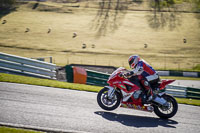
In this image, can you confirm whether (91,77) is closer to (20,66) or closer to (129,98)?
(20,66)

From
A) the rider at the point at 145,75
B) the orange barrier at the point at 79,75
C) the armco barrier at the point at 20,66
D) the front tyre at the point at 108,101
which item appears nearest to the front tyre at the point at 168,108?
the rider at the point at 145,75

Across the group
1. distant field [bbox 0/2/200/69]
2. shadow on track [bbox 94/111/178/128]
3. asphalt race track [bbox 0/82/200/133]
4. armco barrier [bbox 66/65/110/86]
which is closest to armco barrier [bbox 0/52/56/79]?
armco barrier [bbox 66/65/110/86]

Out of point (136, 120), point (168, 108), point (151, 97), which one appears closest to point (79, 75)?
point (151, 97)

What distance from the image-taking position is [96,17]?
4634 cm

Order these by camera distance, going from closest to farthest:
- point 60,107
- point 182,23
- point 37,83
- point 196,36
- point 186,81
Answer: point 60,107, point 37,83, point 186,81, point 196,36, point 182,23

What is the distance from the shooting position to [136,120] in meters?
7.06

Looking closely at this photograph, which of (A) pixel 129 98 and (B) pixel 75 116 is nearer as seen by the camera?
(B) pixel 75 116

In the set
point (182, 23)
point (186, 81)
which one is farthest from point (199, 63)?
point (182, 23)

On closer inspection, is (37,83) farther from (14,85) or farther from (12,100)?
(12,100)

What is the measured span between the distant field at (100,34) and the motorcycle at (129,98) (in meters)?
20.8

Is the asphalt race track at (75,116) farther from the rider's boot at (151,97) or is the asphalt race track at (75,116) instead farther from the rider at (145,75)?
the rider at (145,75)

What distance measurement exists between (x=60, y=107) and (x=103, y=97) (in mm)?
1331

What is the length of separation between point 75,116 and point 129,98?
1.88 m

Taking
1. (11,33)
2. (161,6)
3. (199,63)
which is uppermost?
(161,6)
